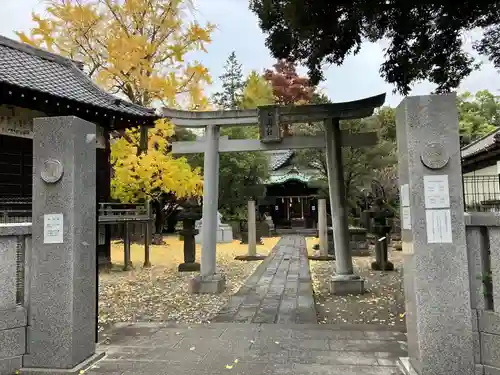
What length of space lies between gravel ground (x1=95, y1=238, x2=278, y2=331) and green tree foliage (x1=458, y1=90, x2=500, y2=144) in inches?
959

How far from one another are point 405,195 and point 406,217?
20cm

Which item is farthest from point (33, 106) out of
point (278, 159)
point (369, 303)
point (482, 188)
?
point (278, 159)

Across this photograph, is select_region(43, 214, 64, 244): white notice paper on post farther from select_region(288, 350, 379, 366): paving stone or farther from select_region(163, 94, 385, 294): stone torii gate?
select_region(163, 94, 385, 294): stone torii gate

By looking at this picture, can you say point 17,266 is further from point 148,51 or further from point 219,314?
point 148,51

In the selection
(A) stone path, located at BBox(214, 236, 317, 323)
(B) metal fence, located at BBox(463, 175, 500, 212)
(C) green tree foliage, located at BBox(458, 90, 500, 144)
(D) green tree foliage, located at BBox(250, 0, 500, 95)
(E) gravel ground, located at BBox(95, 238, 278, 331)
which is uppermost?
(C) green tree foliage, located at BBox(458, 90, 500, 144)

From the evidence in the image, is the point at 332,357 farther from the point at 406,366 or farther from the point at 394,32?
the point at 394,32

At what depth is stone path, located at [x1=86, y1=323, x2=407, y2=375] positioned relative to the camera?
3.62 m

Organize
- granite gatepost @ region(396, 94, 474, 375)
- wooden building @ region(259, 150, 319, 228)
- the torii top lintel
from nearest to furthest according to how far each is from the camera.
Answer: granite gatepost @ region(396, 94, 474, 375) → the torii top lintel → wooden building @ region(259, 150, 319, 228)

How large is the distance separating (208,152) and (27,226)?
15.5 ft

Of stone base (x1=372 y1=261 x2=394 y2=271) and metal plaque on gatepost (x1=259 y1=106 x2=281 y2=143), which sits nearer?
metal plaque on gatepost (x1=259 y1=106 x2=281 y2=143)

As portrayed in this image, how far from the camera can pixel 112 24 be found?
1645cm

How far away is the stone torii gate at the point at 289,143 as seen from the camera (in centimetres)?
753

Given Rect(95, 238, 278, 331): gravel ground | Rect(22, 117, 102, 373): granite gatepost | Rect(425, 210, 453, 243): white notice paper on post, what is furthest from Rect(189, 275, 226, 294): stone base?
Rect(425, 210, 453, 243): white notice paper on post

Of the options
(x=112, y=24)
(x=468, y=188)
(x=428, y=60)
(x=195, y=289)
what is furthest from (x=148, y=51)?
(x=468, y=188)
